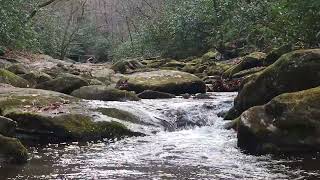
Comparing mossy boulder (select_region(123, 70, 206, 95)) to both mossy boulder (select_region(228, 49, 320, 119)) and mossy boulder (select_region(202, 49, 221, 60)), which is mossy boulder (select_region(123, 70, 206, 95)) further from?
mossy boulder (select_region(202, 49, 221, 60))

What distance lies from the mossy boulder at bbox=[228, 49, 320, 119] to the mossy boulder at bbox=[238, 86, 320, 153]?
1.57 metres

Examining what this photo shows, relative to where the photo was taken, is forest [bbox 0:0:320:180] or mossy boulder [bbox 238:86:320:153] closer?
forest [bbox 0:0:320:180]

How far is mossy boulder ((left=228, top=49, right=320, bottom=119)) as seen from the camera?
9.88 metres

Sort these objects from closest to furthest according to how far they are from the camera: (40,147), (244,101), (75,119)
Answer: (40,147) → (75,119) → (244,101)

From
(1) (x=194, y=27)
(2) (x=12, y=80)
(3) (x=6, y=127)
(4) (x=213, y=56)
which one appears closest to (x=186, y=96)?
(2) (x=12, y=80)

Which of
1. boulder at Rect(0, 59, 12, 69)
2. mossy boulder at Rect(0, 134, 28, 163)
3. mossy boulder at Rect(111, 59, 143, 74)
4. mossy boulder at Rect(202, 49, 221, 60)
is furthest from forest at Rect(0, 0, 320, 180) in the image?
mossy boulder at Rect(111, 59, 143, 74)

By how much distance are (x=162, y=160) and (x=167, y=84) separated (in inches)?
379

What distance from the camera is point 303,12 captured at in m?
14.3

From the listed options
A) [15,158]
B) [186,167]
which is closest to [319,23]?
[186,167]

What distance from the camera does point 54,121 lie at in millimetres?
9812

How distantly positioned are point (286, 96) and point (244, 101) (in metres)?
2.97

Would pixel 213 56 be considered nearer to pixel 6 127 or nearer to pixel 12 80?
pixel 12 80

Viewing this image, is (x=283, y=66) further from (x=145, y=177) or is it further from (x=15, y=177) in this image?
(x=15, y=177)

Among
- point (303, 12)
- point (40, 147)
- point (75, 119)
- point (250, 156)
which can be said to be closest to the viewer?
point (250, 156)
